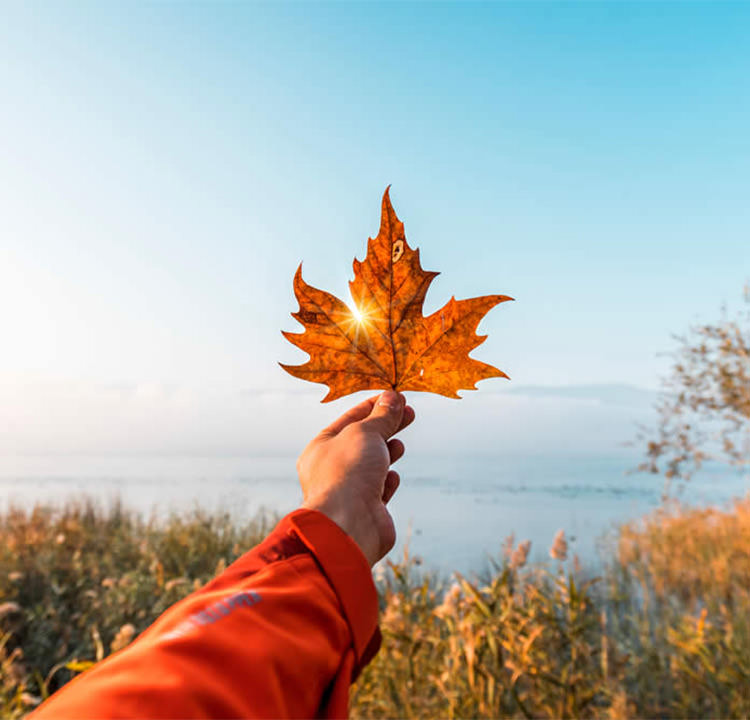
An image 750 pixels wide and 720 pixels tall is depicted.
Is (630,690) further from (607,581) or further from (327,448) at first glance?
(327,448)

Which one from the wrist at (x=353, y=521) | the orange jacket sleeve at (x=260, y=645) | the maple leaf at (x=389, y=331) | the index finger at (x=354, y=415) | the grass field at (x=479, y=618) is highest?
the maple leaf at (x=389, y=331)

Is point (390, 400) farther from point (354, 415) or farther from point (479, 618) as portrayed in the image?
point (479, 618)

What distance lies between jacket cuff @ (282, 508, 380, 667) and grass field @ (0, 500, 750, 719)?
68.7 inches

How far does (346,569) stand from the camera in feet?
2.35

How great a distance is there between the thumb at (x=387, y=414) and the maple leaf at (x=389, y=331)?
0.10ft

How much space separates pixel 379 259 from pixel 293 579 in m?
0.50

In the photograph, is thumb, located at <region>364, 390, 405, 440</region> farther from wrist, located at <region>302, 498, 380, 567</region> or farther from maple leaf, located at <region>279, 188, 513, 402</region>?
wrist, located at <region>302, 498, 380, 567</region>

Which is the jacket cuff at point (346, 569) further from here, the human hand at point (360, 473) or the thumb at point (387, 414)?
the thumb at point (387, 414)

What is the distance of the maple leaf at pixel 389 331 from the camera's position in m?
0.96

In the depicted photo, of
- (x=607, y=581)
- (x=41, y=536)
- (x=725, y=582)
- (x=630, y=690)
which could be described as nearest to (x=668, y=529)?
(x=725, y=582)

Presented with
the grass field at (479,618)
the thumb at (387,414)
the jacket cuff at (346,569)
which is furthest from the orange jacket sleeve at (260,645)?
the grass field at (479,618)

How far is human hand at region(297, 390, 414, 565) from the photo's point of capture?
32.2 inches

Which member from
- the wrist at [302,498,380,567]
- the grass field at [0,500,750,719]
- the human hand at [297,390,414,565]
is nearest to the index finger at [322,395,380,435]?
the human hand at [297,390,414,565]

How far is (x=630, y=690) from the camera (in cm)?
337
